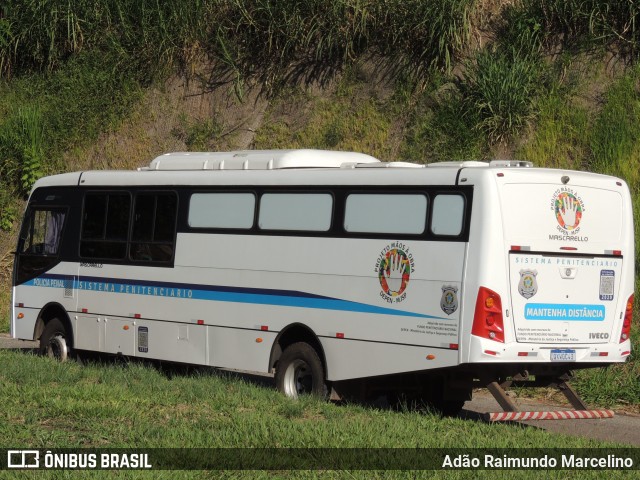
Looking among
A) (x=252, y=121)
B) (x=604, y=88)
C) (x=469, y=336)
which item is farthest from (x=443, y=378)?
(x=252, y=121)

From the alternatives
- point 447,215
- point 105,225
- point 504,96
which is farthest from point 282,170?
point 504,96

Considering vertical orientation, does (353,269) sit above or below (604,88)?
below

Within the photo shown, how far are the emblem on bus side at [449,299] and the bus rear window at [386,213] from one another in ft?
2.54

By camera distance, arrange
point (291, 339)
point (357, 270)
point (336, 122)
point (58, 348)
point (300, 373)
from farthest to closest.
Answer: point (336, 122)
point (58, 348)
point (291, 339)
point (300, 373)
point (357, 270)

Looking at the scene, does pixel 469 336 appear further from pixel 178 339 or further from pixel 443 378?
pixel 178 339

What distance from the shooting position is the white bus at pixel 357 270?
12.7 meters

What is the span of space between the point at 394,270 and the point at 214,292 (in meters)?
3.13

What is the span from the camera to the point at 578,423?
47.5 feet

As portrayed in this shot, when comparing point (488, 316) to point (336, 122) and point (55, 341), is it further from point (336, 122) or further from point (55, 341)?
point (336, 122)

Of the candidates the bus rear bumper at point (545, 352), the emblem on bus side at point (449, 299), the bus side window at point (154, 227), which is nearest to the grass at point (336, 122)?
the bus side window at point (154, 227)

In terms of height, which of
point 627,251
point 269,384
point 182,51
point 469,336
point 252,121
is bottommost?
point 269,384

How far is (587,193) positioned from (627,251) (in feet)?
2.95

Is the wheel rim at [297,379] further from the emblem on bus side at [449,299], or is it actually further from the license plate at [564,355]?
the license plate at [564,355]

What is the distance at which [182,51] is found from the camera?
94.4 ft
